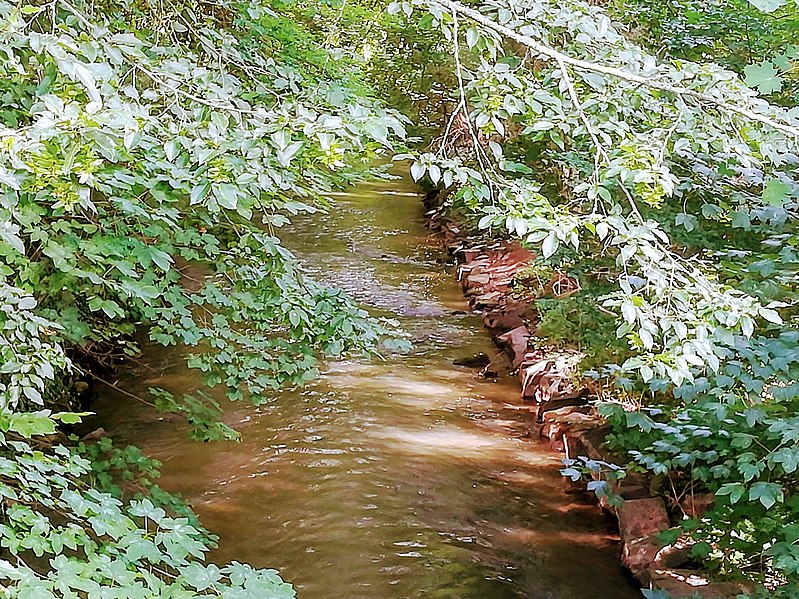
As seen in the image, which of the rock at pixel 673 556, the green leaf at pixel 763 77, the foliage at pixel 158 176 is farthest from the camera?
the rock at pixel 673 556

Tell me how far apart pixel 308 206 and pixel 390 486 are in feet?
8.59

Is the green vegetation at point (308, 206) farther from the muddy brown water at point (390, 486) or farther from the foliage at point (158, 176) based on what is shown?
the muddy brown water at point (390, 486)

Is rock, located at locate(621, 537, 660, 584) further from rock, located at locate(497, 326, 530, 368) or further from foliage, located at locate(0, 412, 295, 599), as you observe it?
rock, located at locate(497, 326, 530, 368)

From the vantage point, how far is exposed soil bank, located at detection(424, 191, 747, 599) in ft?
13.2

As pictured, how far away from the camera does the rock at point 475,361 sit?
728cm

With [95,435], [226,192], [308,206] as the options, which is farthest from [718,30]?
[95,435]

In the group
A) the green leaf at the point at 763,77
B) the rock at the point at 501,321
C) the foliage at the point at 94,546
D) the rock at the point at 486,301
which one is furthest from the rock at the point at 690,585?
the rock at the point at 486,301

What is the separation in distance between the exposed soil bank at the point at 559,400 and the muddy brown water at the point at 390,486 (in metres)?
0.16

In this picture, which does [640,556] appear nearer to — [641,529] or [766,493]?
[641,529]

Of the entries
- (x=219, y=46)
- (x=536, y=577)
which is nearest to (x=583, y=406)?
(x=536, y=577)

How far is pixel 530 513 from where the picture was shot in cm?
494

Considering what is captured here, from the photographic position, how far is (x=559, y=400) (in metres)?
6.01

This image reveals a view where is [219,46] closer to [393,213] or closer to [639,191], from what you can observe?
[639,191]

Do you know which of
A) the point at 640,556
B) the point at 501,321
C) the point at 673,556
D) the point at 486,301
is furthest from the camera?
the point at 486,301
